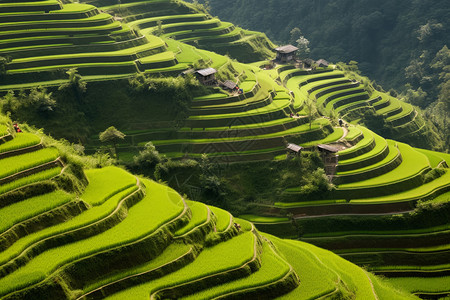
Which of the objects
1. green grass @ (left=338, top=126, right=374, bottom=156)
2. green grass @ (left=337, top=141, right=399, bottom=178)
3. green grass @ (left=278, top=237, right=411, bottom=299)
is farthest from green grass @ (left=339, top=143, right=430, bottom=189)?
green grass @ (left=278, top=237, right=411, bottom=299)

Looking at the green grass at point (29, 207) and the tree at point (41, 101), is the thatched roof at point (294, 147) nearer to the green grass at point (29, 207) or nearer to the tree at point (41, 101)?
the green grass at point (29, 207)

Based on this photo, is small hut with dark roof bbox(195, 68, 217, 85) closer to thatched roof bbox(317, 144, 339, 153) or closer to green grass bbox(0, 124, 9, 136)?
thatched roof bbox(317, 144, 339, 153)

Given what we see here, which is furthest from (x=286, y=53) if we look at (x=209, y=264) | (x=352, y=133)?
(x=209, y=264)

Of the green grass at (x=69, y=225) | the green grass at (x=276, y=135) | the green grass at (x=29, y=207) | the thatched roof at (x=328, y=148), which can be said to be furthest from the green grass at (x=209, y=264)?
the green grass at (x=276, y=135)

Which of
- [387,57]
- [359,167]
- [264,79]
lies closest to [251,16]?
[387,57]

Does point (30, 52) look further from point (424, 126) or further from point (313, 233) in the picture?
point (424, 126)
